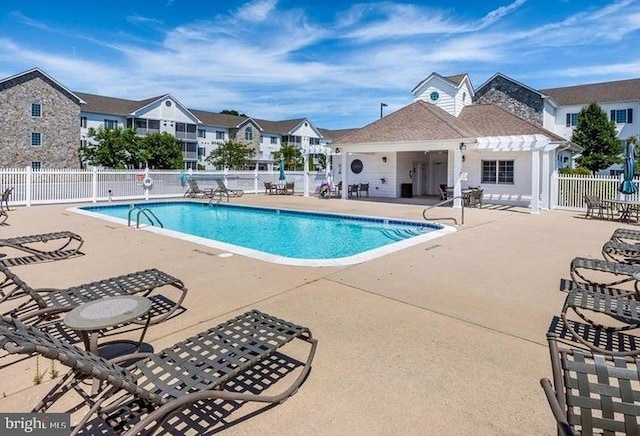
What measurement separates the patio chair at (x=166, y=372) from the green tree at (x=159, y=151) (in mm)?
37184

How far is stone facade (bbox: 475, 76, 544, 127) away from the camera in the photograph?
3491 centimetres

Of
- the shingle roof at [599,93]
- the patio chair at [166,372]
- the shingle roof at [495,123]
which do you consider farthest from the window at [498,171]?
the shingle roof at [599,93]

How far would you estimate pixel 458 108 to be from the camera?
22547 millimetres

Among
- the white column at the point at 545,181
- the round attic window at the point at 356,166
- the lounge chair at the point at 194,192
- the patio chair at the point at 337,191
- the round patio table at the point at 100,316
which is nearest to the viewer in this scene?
the round patio table at the point at 100,316

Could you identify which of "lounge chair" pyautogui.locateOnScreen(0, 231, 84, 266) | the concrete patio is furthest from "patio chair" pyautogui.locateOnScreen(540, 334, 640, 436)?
"lounge chair" pyautogui.locateOnScreen(0, 231, 84, 266)

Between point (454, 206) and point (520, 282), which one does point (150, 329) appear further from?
point (454, 206)

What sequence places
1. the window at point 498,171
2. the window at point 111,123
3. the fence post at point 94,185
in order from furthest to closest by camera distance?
1. the window at point 111,123
2. the window at point 498,171
3. the fence post at point 94,185

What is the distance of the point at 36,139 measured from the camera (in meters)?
37.9

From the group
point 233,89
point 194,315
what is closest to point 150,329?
point 194,315

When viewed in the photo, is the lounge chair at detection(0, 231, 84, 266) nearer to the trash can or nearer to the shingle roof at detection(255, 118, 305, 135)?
the trash can

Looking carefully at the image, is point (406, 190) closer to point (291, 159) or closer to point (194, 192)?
point (194, 192)

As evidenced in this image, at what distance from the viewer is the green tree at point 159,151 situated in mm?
36344

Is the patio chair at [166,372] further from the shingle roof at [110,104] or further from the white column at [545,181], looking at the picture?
the shingle roof at [110,104]

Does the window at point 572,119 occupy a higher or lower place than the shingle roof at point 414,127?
higher
